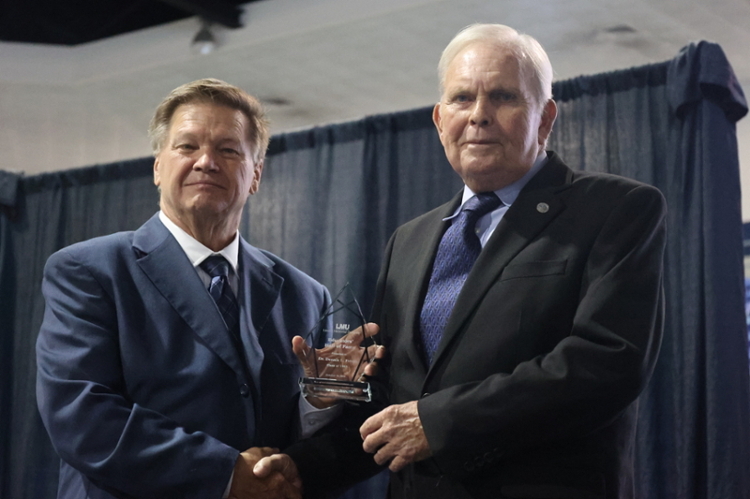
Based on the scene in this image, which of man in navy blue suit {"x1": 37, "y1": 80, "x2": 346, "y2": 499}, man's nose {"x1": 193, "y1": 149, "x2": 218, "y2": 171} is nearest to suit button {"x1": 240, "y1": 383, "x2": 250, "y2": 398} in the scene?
man in navy blue suit {"x1": 37, "y1": 80, "x2": 346, "y2": 499}

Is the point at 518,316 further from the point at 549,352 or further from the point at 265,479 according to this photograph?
the point at 265,479

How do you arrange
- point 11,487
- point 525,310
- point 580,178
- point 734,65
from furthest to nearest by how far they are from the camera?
point 11,487
point 734,65
point 580,178
point 525,310

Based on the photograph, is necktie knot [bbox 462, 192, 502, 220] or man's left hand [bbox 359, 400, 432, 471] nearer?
man's left hand [bbox 359, 400, 432, 471]

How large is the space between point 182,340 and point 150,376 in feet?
0.38

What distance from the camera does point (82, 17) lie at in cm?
525

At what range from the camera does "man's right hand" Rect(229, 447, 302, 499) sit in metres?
1.75

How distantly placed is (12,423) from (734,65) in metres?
4.95

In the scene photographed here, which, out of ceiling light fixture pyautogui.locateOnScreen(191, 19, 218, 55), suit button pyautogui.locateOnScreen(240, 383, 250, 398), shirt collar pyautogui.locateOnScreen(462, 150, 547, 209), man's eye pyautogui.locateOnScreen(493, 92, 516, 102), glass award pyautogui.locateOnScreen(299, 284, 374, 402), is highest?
ceiling light fixture pyautogui.locateOnScreen(191, 19, 218, 55)

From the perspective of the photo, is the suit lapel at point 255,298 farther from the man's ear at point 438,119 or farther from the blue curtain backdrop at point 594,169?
the blue curtain backdrop at point 594,169

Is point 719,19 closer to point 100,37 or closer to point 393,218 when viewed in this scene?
Answer: point 393,218

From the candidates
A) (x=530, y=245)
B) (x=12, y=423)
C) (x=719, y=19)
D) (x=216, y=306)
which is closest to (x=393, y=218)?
(x=719, y=19)

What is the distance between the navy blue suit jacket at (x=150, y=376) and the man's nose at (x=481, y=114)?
30.0 inches

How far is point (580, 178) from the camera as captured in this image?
1.68 meters

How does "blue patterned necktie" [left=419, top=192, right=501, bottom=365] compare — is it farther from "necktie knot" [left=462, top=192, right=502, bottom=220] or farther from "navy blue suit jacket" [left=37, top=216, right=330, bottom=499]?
"navy blue suit jacket" [left=37, top=216, right=330, bottom=499]
